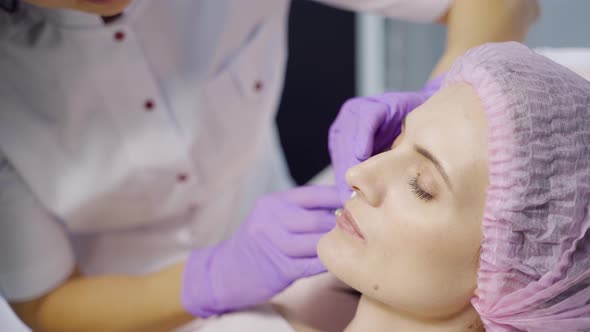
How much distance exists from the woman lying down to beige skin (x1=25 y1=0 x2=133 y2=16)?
39 cm

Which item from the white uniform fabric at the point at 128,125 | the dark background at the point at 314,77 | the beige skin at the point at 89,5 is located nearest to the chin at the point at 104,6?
the beige skin at the point at 89,5

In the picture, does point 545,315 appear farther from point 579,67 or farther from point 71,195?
point 71,195

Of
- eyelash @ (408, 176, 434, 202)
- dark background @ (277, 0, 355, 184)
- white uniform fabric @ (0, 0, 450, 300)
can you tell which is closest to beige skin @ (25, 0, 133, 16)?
white uniform fabric @ (0, 0, 450, 300)

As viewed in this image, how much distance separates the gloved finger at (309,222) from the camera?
0.83m

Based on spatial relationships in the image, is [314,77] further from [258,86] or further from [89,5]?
[89,5]

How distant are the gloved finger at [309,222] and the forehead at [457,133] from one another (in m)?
0.22

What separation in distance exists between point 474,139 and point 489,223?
9cm

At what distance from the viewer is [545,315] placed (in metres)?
0.60

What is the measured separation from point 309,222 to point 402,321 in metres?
0.20

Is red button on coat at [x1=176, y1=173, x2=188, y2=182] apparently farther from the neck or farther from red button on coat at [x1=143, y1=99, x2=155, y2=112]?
the neck

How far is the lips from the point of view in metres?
0.68

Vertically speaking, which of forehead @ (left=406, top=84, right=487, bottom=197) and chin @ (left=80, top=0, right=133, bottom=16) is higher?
chin @ (left=80, top=0, right=133, bottom=16)

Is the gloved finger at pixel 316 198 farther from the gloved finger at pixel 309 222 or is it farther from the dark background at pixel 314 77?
the dark background at pixel 314 77

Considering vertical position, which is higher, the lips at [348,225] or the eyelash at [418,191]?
the eyelash at [418,191]
